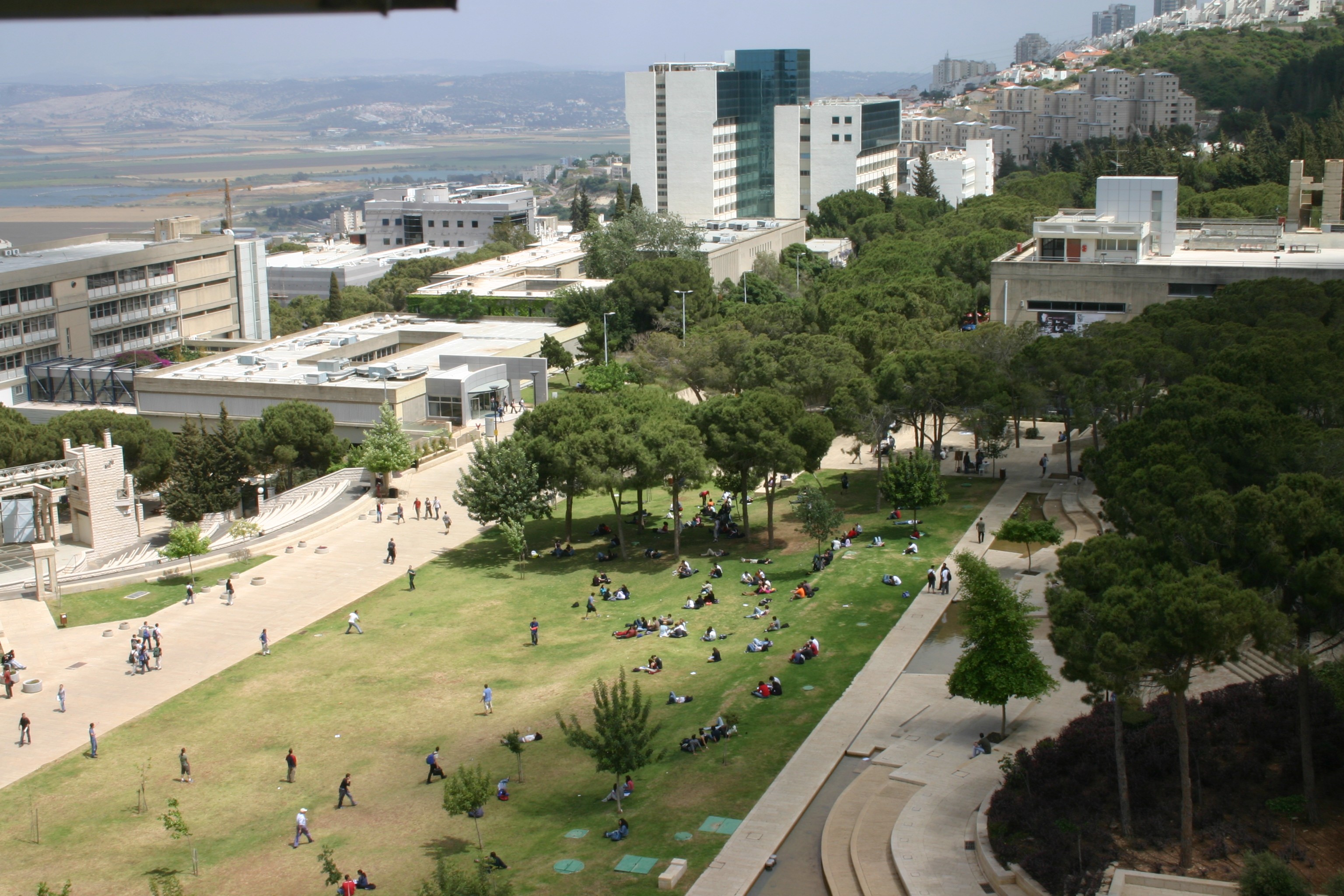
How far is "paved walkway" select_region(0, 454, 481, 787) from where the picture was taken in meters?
33.6

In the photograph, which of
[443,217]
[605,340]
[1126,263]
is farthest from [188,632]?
[443,217]

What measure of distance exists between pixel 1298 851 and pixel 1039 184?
102272 mm

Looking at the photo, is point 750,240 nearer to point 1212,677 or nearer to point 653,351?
point 653,351

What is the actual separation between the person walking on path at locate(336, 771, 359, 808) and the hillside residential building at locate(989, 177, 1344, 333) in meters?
48.4

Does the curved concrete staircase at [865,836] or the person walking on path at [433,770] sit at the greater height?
the curved concrete staircase at [865,836]

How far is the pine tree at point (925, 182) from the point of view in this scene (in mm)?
133875

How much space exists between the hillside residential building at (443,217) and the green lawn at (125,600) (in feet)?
391

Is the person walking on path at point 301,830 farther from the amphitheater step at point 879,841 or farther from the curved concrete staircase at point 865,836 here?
the amphitheater step at point 879,841

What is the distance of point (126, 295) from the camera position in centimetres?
8250

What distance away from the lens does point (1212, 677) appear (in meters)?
29.9

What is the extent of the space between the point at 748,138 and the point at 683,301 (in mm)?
61107

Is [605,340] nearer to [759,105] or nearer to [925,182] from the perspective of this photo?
[759,105]

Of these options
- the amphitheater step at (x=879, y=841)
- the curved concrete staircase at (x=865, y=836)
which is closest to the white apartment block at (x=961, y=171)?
the curved concrete staircase at (x=865, y=836)

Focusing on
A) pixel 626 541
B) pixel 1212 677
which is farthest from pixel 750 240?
pixel 1212 677
